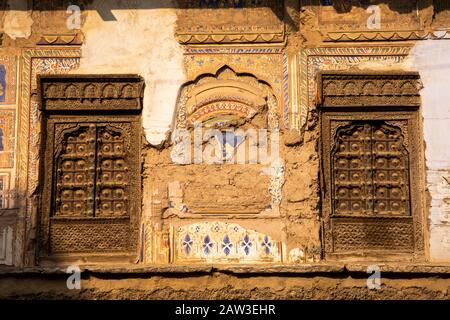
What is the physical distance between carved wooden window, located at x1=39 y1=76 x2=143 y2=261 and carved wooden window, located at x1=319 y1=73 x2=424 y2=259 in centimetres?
191

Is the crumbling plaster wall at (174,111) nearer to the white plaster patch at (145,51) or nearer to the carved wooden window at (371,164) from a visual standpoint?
the white plaster patch at (145,51)

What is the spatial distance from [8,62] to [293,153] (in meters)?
3.01

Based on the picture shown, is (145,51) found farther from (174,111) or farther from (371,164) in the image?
(371,164)

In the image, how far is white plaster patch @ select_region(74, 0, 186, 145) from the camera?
771 cm

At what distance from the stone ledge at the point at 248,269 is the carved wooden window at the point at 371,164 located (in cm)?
32

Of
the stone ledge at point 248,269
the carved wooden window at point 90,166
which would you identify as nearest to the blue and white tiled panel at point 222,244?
the stone ledge at point 248,269

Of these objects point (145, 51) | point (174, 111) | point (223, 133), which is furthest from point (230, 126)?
point (145, 51)

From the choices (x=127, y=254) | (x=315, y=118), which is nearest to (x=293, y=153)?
(x=315, y=118)

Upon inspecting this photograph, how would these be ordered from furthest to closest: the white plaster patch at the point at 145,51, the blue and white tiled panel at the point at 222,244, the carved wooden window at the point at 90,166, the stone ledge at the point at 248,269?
the white plaster patch at the point at 145,51
the carved wooden window at the point at 90,166
the blue and white tiled panel at the point at 222,244
the stone ledge at the point at 248,269

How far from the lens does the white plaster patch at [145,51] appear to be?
7.71 metres

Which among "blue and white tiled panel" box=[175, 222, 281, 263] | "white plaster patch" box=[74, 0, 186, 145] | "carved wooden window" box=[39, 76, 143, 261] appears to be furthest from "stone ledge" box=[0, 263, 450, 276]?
"white plaster patch" box=[74, 0, 186, 145]

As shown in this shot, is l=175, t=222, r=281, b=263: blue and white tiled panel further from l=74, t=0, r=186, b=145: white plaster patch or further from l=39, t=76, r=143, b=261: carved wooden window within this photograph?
l=74, t=0, r=186, b=145: white plaster patch

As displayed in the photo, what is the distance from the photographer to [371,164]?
7598 mm
